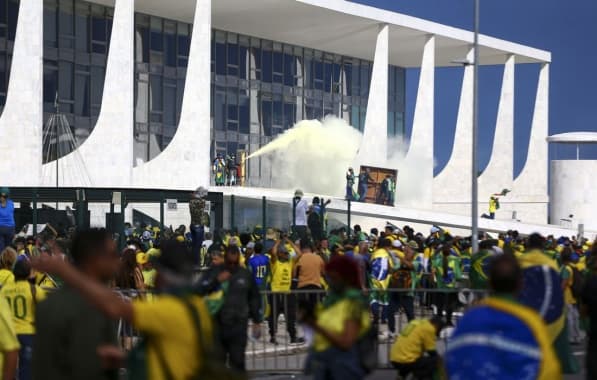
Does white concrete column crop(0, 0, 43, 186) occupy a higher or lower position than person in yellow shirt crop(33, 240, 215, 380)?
higher

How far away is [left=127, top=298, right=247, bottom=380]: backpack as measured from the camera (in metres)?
5.41

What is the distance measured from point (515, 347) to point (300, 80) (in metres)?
58.5

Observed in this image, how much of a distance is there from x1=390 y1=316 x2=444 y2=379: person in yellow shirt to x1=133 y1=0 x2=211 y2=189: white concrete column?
34.3m

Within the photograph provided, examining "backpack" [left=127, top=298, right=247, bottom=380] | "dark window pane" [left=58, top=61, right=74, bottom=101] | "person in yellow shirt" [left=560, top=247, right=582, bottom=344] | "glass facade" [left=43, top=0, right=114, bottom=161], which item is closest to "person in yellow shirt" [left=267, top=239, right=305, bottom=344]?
"person in yellow shirt" [left=560, top=247, right=582, bottom=344]

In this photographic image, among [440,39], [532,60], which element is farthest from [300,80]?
[532,60]

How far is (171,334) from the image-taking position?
551 centimetres

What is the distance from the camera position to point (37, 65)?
3997 cm

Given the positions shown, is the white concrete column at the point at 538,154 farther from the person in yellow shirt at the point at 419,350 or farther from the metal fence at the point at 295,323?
the person in yellow shirt at the point at 419,350

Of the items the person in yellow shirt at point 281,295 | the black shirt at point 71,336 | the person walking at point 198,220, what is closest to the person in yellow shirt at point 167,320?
the black shirt at point 71,336

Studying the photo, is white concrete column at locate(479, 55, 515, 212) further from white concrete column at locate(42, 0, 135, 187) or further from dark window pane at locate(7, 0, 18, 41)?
dark window pane at locate(7, 0, 18, 41)

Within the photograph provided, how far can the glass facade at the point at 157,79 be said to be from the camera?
5284 centimetres

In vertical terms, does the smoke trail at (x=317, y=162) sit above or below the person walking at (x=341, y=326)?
above

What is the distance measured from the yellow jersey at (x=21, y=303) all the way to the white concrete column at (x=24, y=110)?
2849cm

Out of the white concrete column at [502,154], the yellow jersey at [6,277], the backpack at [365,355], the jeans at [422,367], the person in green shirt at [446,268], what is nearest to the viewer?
the backpack at [365,355]
